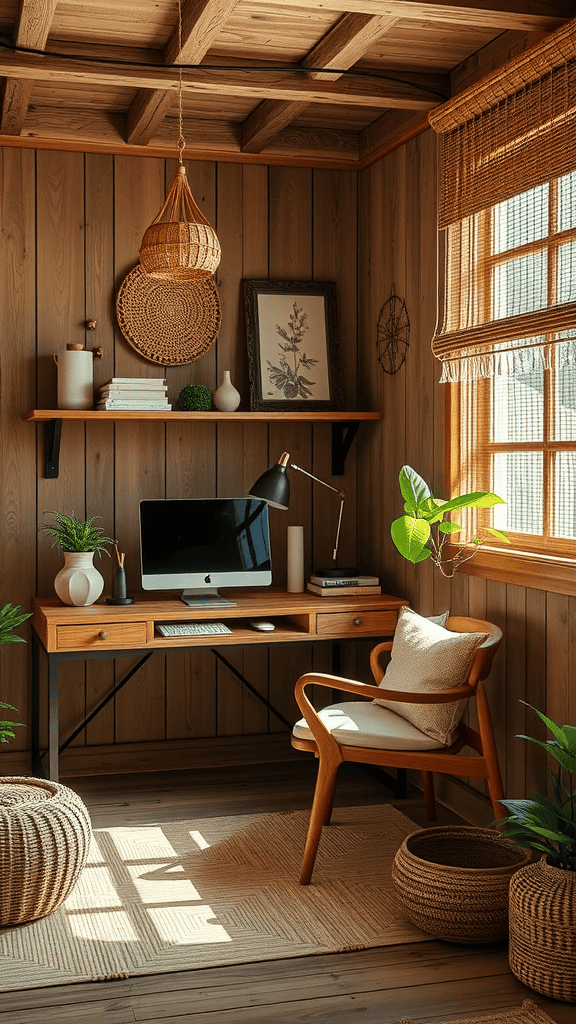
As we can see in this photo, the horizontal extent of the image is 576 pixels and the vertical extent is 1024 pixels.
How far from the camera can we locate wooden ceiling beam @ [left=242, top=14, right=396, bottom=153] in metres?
2.98

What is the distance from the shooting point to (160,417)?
3867mm

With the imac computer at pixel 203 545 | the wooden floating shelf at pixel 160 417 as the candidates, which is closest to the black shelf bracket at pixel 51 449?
the wooden floating shelf at pixel 160 417

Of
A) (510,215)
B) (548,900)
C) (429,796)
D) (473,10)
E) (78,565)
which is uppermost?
(473,10)

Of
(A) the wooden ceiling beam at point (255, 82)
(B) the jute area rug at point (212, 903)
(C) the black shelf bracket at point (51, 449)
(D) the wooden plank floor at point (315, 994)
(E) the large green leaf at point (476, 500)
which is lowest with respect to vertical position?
(D) the wooden plank floor at point (315, 994)

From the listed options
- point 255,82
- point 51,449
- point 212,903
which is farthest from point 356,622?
point 255,82

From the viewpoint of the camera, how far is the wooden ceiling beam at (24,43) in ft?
9.27

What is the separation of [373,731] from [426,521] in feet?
2.37

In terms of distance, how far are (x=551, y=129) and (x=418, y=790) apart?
2.40 m

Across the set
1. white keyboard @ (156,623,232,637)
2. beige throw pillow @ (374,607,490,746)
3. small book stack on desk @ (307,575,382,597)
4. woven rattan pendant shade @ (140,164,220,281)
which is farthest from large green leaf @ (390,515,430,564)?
woven rattan pendant shade @ (140,164,220,281)

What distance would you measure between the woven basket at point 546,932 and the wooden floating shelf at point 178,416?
2.09m

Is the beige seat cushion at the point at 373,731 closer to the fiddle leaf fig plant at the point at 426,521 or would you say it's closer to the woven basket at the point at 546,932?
the fiddle leaf fig plant at the point at 426,521

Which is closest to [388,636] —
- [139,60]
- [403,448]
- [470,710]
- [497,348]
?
[470,710]

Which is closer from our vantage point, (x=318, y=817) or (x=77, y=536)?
(x=318, y=817)

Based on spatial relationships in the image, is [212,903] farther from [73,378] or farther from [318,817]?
[73,378]
